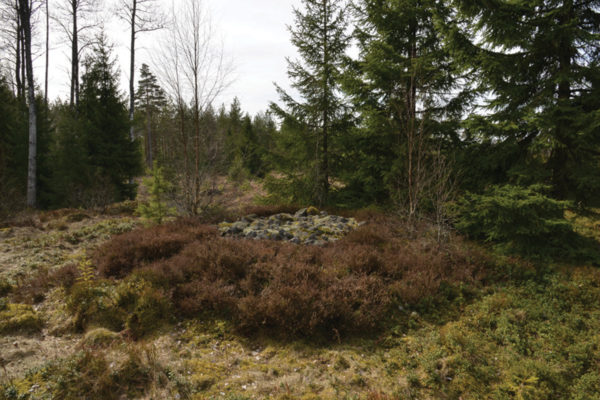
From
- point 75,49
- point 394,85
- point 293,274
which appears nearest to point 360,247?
point 293,274

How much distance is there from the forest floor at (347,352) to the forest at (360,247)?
29 mm

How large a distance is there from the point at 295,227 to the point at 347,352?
4.67 meters

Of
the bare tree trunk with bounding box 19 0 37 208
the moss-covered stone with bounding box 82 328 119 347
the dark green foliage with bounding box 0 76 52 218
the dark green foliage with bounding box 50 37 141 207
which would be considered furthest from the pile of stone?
the dark green foliage with bounding box 0 76 52 218

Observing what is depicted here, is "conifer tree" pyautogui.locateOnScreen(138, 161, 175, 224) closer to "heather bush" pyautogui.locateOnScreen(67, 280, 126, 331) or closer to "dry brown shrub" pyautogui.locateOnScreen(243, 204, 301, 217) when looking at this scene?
"dry brown shrub" pyautogui.locateOnScreen(243, 204, 301, 217)

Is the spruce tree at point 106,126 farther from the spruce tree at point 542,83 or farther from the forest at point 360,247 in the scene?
the spruce tree at point 542,83

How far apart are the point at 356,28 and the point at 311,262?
962 cm

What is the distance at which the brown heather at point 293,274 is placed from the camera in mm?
4172

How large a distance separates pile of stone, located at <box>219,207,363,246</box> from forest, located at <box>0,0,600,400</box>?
9 cm

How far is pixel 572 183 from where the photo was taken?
6.71 m

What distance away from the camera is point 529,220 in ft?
19.7

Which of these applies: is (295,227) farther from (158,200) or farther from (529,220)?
(529,220)

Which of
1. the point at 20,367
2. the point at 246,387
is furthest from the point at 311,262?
Result: the point at 20,367

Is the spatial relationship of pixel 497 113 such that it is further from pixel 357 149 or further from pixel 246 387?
pixel 246 387

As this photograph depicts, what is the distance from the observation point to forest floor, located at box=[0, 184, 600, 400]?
3035 mm
